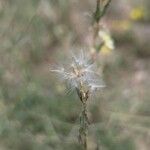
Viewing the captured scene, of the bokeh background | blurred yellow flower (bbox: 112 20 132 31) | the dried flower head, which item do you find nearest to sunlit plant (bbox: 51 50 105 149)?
the dried flower head

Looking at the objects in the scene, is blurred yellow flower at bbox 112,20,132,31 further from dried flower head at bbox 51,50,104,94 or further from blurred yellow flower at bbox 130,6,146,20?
dried flower head at bbox 51,50,104,94

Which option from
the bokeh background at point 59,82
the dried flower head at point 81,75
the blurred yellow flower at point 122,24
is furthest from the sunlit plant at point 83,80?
the blurred yellow flower at point 122,24

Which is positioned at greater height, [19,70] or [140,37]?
[140,37]

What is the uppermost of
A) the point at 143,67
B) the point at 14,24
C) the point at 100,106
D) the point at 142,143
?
the point at 14,24

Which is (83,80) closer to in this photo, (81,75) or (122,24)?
(81,75)

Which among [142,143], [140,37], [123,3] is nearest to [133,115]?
[142,143]

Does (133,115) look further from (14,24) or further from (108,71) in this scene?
(14,24)

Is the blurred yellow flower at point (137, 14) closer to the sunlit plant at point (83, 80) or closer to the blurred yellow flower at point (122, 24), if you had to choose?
the blurred yellow flower at point (122, 24)
